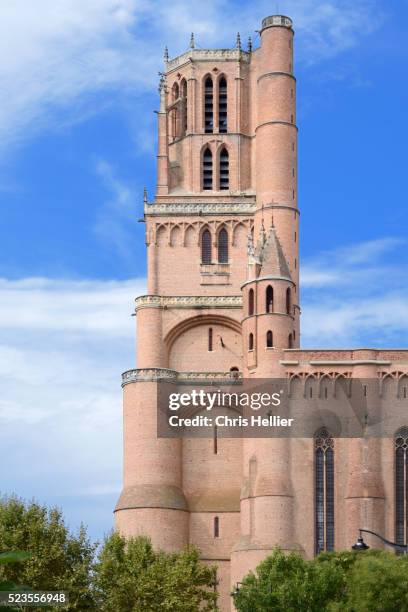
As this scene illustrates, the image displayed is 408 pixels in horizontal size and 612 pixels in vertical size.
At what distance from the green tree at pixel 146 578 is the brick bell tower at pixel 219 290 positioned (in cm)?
508

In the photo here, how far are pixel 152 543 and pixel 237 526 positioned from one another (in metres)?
5.97

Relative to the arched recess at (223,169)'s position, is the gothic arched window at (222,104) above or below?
above

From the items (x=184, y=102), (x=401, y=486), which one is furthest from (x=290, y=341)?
(x=184, y=102)

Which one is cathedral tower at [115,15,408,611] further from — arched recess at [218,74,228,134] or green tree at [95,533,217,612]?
green tree at [95,533,217,612]

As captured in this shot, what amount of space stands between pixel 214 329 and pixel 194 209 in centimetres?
823

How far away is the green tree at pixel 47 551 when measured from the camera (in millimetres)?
53500

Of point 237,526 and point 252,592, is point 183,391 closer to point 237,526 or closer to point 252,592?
point 237,526

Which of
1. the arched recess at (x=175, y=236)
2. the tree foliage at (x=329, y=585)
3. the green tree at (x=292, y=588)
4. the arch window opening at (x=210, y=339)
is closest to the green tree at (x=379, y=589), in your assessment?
the tree foliage at (x=329, y=585)

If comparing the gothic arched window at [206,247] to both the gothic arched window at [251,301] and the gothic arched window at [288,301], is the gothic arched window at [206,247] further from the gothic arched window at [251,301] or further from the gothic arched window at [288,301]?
the gothic arched window at [288,301]

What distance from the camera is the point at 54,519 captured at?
57062mm

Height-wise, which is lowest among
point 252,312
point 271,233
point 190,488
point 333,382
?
point 190,488

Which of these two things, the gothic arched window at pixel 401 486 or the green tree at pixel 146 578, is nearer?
the green tree at pixel 146 578

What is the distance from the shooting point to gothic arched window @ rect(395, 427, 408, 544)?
7053 centimetres

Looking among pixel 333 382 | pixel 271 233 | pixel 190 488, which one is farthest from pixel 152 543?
pixel 271 233
